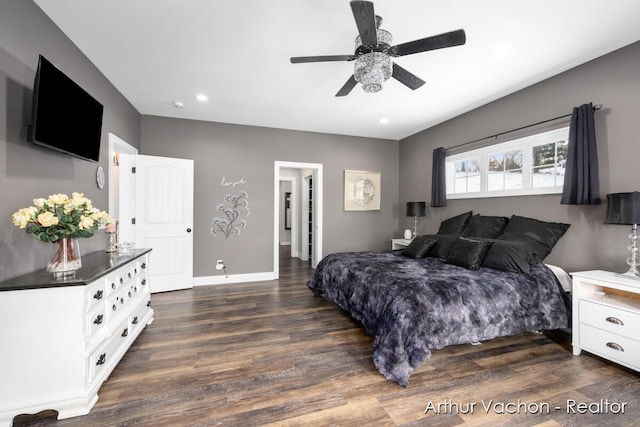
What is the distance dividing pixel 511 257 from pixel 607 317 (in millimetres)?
749

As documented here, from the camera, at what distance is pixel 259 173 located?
4.84 m

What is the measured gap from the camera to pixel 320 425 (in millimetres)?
1550

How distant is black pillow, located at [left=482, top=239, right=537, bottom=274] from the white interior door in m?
3.99

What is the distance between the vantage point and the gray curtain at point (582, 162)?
2586 millimetres

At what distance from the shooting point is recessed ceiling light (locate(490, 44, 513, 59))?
2504 millimetres

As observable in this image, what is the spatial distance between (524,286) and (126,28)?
405cm

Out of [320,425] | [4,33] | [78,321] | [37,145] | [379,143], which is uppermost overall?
[379,143]

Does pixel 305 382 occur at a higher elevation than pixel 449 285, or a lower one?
lower

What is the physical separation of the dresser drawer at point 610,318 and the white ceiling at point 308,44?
2.25 metres

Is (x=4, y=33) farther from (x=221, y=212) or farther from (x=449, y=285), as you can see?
(x=449, y=285)

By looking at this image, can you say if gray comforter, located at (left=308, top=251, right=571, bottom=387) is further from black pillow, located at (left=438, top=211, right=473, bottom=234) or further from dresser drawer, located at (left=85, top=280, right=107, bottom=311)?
dresser drawer, located at (left=85, top=280, right=107, bottom=311)

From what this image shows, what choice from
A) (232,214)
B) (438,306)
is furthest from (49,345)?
(232,214)

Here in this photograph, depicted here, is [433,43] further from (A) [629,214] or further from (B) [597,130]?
(B) [597,130]

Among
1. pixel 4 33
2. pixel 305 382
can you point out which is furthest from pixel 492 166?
pixel 4 33
